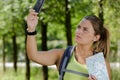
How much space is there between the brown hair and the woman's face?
Answer: 1.3 inches

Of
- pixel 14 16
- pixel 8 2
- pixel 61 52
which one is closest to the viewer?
pixel 61 52

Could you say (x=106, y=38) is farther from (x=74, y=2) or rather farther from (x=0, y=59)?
(x=0, y=59)

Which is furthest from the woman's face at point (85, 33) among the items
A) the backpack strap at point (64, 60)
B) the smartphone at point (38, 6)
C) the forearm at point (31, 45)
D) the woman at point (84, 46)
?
the smartphone at point (38, 6)

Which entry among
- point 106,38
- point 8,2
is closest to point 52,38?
point 8,2

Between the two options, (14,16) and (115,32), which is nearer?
(14,16)

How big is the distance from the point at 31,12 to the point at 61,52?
20.5 inches

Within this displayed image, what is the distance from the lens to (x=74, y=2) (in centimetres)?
1290

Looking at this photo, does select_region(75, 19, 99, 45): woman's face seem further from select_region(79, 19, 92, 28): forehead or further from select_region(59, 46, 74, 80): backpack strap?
select_region(59, 46, 74, 80): backpack strap

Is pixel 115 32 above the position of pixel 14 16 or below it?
below

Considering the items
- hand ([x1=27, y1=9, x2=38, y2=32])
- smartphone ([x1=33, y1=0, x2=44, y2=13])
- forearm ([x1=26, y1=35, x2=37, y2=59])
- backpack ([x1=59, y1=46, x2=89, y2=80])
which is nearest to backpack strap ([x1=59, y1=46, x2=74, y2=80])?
backpack ([x1=59, y1=46, x2=89, y2=80])

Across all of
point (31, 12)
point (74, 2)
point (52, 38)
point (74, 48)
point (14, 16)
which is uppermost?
point (31, 12)

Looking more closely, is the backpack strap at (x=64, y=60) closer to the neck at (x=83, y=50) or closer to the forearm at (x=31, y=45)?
the neck at (x=83, y=50)

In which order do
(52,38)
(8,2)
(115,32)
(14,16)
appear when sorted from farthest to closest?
1. (52,38)
2. (115,32)
3. (14,16)
4. (8,2)

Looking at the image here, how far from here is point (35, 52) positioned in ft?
11.3
